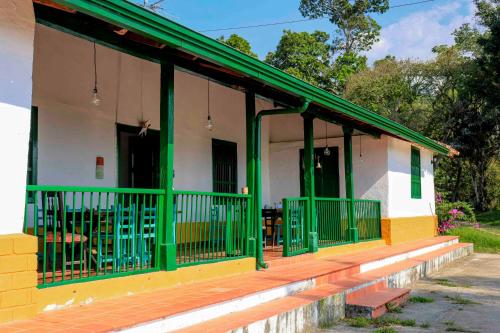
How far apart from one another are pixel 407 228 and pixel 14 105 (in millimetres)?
11487

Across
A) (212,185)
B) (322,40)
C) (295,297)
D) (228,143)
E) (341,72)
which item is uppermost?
(322,40)

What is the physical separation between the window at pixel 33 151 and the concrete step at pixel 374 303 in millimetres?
4599

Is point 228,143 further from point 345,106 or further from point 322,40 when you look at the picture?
point 322,40

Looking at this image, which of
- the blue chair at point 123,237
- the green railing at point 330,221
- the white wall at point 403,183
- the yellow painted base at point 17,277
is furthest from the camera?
the white wall at point 403,183

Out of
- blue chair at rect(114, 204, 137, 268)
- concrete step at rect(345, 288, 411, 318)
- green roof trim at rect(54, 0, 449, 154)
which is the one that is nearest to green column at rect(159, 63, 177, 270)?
blue chair at rect(114, 204, 137, 268)

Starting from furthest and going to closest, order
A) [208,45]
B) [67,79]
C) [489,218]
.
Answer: [489,218]
[67,79]
[208,45]

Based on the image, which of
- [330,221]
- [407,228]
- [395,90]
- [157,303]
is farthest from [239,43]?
[157,303]

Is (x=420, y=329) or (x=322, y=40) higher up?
(x=322, y=40)

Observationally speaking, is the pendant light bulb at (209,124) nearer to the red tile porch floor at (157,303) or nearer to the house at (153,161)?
the house at (153,161)

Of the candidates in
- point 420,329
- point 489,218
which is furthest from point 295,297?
point 489,218

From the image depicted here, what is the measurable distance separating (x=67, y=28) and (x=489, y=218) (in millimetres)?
25450

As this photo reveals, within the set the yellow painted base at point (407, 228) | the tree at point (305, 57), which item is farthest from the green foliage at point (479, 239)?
the tree at point (305, 57)

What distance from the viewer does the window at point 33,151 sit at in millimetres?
6668

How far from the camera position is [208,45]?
19.0 feet
